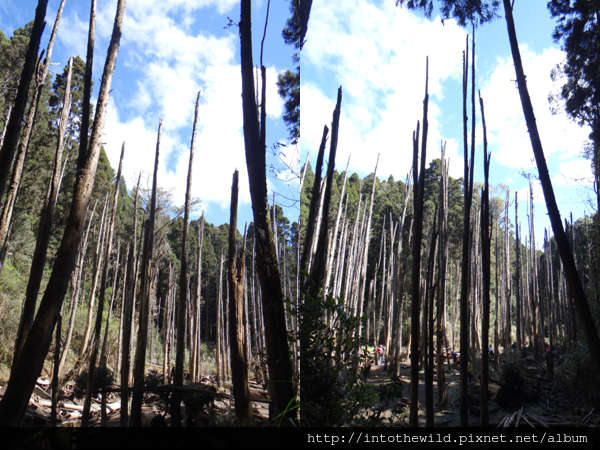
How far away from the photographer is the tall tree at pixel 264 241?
77.4 inches

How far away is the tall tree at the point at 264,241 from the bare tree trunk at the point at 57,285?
4.57 ft

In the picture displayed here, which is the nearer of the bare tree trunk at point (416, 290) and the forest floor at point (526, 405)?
the bare tree trunk at point (416, 290)

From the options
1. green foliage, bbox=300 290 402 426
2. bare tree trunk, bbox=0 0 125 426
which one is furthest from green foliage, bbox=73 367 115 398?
green foliage, bbox=300 290 402 426

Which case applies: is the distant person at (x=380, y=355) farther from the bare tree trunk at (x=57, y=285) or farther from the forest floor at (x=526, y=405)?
the bare tree trunk at (x=57, y=285)

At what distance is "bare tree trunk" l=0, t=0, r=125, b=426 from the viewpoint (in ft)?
6.89

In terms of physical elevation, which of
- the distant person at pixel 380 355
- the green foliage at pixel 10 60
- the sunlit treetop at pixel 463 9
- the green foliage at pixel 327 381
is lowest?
the distant person at pixel 380 355

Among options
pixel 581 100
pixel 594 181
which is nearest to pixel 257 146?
pixel 581 100

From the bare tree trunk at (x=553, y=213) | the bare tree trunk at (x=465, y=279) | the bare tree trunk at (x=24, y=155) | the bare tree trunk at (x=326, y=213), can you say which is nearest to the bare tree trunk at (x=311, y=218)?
the bare tree trunk at (x=326, y=213)

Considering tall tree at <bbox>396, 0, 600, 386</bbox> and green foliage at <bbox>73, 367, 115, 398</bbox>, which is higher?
tall tree at <bbox>396, 0, 600, 386</bbox>

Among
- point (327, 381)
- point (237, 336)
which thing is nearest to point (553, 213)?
point (327, 381)

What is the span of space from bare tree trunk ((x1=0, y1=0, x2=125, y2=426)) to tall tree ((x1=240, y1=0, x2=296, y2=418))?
139cm

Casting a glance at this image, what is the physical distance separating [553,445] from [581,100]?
205 inches

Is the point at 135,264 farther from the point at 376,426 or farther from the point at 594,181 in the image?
the point at 594,181

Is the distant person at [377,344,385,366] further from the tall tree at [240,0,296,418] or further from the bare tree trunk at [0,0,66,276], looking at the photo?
the tall tree at [240,0,296,418]
